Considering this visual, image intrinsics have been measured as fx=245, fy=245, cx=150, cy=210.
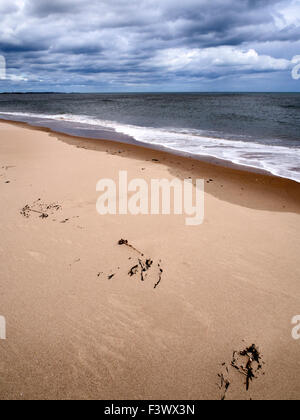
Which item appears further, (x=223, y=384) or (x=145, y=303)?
(x=145, y=303)

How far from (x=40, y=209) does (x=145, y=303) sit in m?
3.51

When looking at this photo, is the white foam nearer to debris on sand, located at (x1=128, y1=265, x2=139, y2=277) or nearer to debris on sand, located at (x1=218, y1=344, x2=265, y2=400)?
debris on sand, located at (x1=128, y1=265, x2=139, y2=277)

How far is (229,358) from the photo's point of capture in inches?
→ 103

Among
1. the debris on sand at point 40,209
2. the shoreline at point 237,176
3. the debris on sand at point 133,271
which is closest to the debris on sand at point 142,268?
the debris on sand at point 133,271

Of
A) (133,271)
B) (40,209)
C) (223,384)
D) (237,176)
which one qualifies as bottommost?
(223,384)

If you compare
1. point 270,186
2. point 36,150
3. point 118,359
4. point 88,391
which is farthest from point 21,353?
point 36,150

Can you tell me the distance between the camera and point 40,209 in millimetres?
5477

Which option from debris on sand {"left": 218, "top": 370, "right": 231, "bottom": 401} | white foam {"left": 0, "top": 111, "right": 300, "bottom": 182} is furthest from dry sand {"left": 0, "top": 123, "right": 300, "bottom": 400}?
white foam {"left": 0, "top": 111, "right": 300, "bottom": 182}

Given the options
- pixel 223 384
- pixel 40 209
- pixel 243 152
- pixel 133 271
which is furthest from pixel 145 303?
pixel 243 152

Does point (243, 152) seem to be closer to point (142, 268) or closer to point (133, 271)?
point (142, 268)

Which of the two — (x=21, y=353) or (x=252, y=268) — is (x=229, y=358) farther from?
(x=21, y=353)

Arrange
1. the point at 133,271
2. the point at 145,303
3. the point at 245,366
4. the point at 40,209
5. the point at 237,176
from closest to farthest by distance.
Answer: the point at 245,366
the point at 145,303
the point at 133,271
the point at 40,209
the point at 237,176

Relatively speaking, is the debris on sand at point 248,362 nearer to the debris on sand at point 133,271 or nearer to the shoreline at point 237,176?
the debris on sand at point 133,271

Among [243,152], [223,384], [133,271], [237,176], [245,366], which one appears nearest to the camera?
[223,384]
